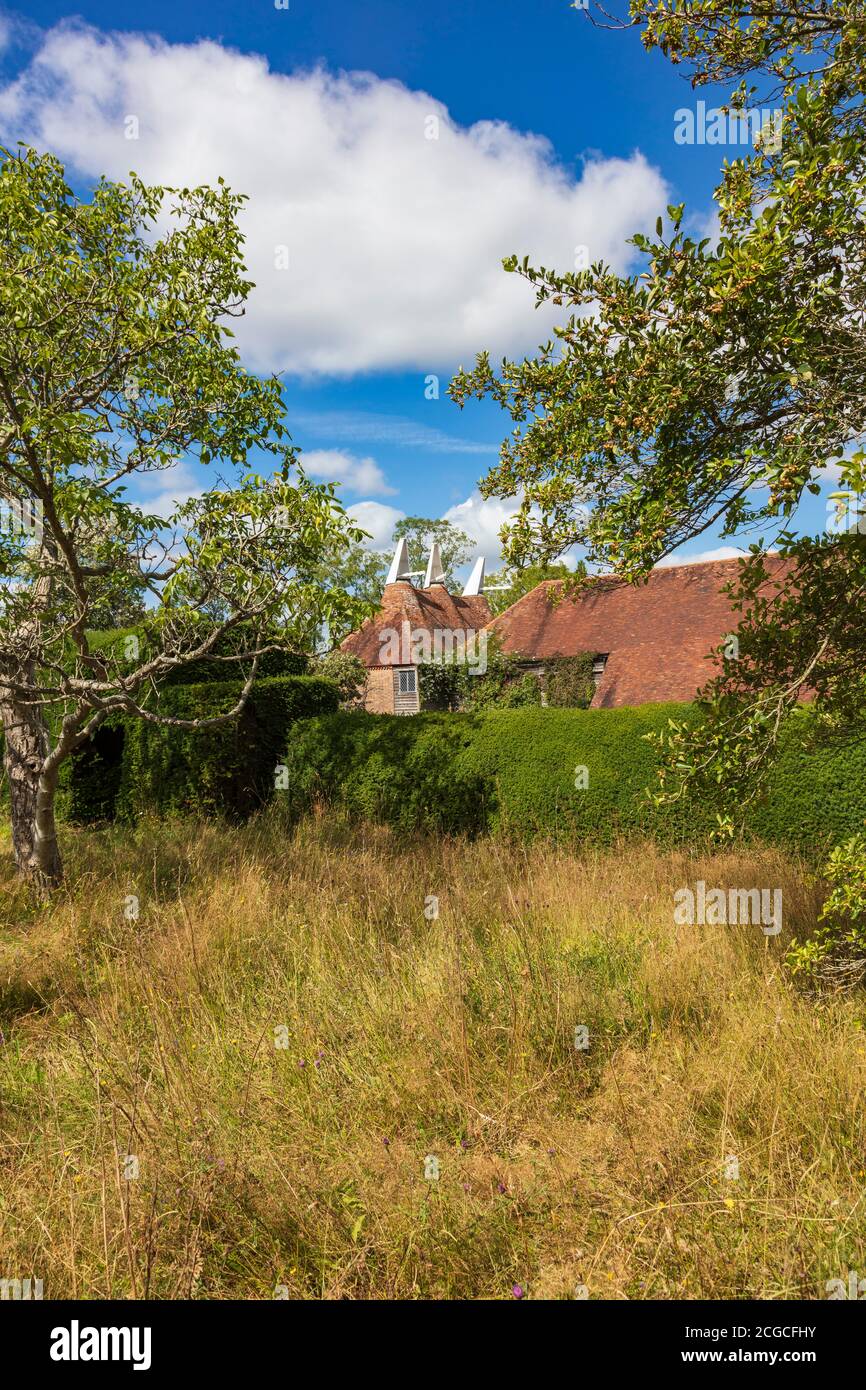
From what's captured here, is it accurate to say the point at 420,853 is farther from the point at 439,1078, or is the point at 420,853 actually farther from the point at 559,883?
the point at 439,1078

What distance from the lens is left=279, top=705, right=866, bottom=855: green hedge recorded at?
891 cm

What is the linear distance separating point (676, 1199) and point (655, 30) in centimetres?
618

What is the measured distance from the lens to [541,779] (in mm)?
10625

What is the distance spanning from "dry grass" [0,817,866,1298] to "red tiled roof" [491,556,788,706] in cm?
1543

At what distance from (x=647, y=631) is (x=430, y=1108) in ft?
71.4

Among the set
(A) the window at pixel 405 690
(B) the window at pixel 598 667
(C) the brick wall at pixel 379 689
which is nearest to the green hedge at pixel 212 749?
(B) the window at pixel 598 667

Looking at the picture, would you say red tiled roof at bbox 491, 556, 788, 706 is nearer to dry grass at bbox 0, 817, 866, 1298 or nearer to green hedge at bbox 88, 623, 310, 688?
green hedge at bbox 88, 623, 310, 688

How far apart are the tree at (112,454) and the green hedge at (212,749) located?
4.07 metres

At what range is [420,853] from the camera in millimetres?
8797

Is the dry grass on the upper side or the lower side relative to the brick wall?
lower

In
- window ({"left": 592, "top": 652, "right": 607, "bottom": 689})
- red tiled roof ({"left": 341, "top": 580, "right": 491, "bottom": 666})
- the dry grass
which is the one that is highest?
red tiled roof ({"left": 341, "top": 580, "right": 491, "bottom": 666})

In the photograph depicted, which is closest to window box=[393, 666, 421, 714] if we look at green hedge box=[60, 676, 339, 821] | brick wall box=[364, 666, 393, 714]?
brick wall box=[364, 666, 393, 714]

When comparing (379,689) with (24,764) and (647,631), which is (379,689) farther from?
(24,764)
